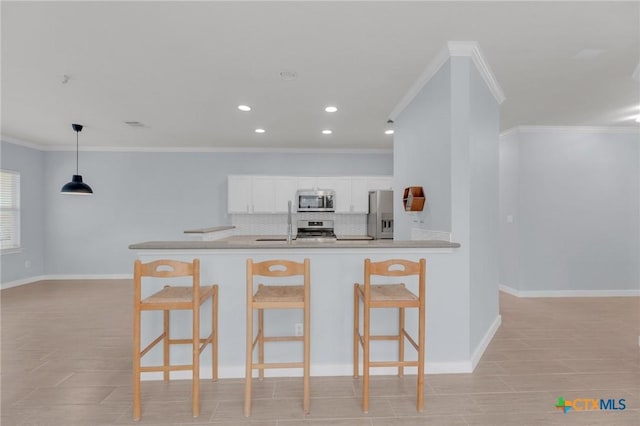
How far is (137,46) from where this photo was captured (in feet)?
8.93

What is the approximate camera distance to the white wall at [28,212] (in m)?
5.96

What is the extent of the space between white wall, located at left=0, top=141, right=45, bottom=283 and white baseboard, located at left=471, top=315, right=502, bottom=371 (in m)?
7.64

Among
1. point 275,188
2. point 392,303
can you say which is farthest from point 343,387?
point 275,188

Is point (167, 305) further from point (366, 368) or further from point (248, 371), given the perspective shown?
point (366, 368)

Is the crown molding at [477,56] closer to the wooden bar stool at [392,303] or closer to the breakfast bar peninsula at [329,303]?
the breakfast bar peninsula at [329,303]

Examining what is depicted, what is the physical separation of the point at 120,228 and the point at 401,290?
251 inches

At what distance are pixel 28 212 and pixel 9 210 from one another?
0.97 feet

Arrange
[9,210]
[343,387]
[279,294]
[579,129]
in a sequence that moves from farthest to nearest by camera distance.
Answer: [9,210] → [579,129] → [343,387] → [279,294]

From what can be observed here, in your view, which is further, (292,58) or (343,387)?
(292,58)

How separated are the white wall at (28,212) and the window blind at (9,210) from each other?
0.07 meters

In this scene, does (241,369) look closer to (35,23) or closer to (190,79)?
(190,79)

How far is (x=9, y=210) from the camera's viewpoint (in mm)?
6070

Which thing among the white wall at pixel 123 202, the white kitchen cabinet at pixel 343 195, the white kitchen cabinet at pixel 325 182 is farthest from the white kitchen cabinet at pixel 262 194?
the white kitchen cabinet at pixel 343 195

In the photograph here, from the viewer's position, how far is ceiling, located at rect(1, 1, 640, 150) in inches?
90.8
